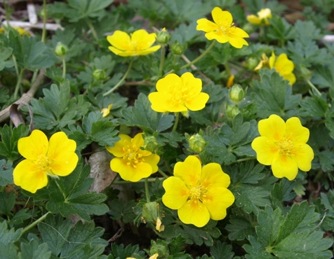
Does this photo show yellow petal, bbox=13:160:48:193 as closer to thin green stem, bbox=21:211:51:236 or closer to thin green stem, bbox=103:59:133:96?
thin green stem, bbox=21:211:51:236

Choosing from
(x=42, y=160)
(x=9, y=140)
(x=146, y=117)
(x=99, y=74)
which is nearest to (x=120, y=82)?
(x=99, y=74)

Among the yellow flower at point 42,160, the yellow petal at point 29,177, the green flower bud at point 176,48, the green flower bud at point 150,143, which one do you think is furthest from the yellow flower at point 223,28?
the yellow petal at point 29,177

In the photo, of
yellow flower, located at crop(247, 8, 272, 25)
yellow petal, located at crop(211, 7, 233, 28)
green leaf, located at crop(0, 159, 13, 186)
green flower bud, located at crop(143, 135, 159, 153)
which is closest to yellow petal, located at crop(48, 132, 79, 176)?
green leaf, located at crop(0, 159, 13, 186)

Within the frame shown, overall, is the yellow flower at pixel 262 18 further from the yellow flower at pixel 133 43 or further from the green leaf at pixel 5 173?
the green leaf at pixel 5 173

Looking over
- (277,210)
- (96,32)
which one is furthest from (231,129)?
(96,32)

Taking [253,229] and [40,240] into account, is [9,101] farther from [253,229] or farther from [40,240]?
[253,229]

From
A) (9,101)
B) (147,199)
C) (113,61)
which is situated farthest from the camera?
(113,61)

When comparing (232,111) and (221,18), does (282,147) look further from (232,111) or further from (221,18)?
(221,18)
